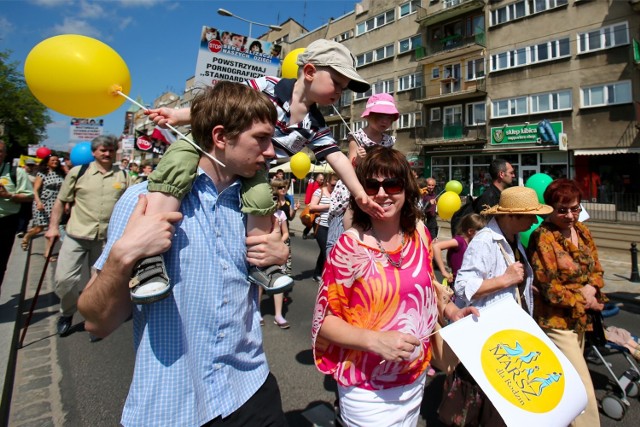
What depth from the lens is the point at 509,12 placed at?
82.2 ft

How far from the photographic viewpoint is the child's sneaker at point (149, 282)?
1162mm

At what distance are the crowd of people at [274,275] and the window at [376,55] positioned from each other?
3362 centimetres

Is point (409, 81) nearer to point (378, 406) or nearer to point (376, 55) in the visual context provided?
point (376, 55)

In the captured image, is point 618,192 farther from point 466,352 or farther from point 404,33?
point 466,352

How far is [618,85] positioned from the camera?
2053 cm

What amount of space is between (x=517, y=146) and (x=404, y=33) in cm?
1418

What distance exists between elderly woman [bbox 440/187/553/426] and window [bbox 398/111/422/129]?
2950 centimetres

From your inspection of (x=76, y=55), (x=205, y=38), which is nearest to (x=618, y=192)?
(x=205, y=38)

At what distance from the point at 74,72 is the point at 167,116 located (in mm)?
450

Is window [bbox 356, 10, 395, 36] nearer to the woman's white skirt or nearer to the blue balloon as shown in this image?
the blue balloon

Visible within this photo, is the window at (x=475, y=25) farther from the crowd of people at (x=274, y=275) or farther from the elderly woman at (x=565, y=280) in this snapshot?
the crowd of people at (x=274, y=275)

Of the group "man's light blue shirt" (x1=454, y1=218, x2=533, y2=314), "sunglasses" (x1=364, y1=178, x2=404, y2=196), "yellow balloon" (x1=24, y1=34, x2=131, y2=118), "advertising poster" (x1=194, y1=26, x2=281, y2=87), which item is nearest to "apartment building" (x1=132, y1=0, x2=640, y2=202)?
"advertising poster" (x1=194, y1=26, x2=281, y2=87)

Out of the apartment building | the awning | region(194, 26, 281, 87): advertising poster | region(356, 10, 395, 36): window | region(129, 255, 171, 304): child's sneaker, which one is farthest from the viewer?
region(356, 10, 395, 36): window

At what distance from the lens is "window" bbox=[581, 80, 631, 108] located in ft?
66.6
